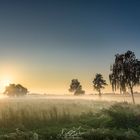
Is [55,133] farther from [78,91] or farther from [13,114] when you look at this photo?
[78,91]

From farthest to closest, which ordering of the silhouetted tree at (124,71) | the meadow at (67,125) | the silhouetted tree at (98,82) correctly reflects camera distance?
the silhouetted tree at (98,82) → the silhouetted tree at (124,71) → the meadow at (67,125)

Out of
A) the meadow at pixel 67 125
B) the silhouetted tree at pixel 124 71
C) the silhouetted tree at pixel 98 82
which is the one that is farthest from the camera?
the silhouetted tree at pixel 98 82

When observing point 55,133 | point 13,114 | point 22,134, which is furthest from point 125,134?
point 13,114

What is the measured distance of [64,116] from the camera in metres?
25.1

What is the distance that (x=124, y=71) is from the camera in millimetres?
53094

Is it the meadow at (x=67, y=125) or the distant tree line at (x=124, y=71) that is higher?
the distant tree line at (x=124, y=71)

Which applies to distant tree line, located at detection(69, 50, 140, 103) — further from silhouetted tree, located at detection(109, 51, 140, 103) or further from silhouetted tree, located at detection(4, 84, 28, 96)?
silhouetted tree, located at detection(4, 84, 28, 96)

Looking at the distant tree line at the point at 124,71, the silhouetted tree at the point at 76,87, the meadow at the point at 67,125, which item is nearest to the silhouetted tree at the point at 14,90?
the silhouetted tree at the point at 76,87

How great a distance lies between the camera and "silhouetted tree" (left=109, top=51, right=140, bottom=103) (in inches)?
2084

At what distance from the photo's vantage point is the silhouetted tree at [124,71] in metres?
52.9

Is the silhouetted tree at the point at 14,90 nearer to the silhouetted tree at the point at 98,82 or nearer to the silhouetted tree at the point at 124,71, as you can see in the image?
the silhouetted tree at the point at 98,82

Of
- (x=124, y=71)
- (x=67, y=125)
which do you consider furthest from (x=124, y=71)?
(x=67, y=125)

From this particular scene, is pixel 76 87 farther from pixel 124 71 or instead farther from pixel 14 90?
pixel 124 71

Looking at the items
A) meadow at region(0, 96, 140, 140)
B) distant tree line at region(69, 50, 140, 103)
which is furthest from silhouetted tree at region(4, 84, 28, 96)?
meadow at region(0, 96, 140, 140)
